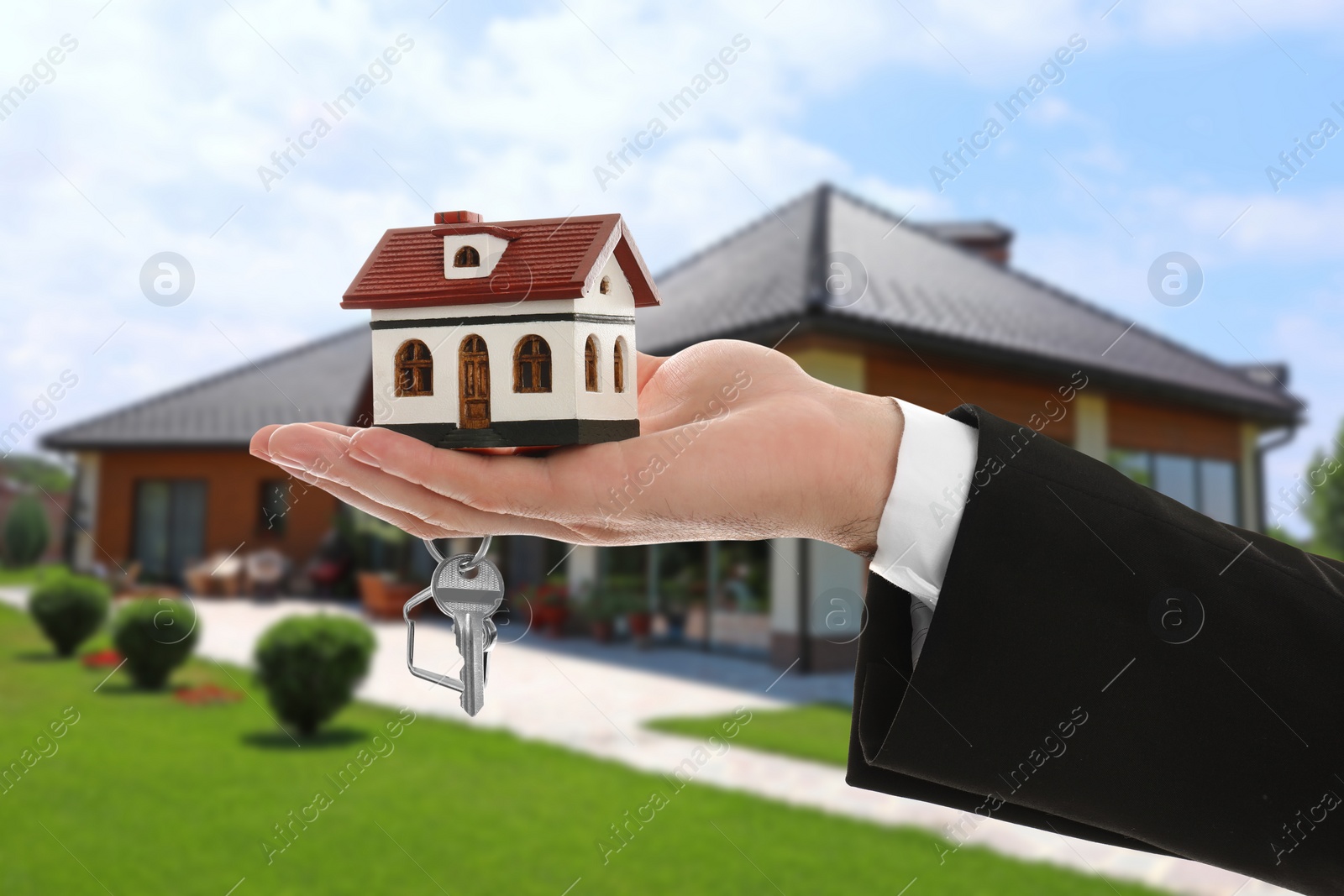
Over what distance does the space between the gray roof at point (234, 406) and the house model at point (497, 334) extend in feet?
66.4

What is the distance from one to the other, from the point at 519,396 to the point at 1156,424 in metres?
14.8

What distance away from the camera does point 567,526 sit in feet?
6.04

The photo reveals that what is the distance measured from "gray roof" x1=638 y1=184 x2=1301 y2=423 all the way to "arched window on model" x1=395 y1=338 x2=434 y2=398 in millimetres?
7612

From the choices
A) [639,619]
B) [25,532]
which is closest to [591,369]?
[639,619]

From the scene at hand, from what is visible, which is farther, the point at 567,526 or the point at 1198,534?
the point at 567,526

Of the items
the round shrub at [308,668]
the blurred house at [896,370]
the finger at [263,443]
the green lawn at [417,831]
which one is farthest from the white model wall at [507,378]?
the round shrub at [308,668]

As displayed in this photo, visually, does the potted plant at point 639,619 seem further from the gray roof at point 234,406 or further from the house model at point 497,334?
the house model at point 497,334

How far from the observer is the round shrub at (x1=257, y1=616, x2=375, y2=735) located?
27.1ft

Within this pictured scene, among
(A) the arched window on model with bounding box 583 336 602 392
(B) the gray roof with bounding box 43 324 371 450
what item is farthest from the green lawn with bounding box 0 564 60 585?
(A) the arched window on model with bounding box 583 336 602 392

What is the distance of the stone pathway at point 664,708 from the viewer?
18.7 ft

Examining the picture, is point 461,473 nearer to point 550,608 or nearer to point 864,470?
point 864,470

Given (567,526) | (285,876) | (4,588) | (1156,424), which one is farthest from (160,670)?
(4,588)

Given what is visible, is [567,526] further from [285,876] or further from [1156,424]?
[1156,424]

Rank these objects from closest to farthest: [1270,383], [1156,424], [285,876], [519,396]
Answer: [519,396] < [285,876] < [1156,424] < [1270,383]
